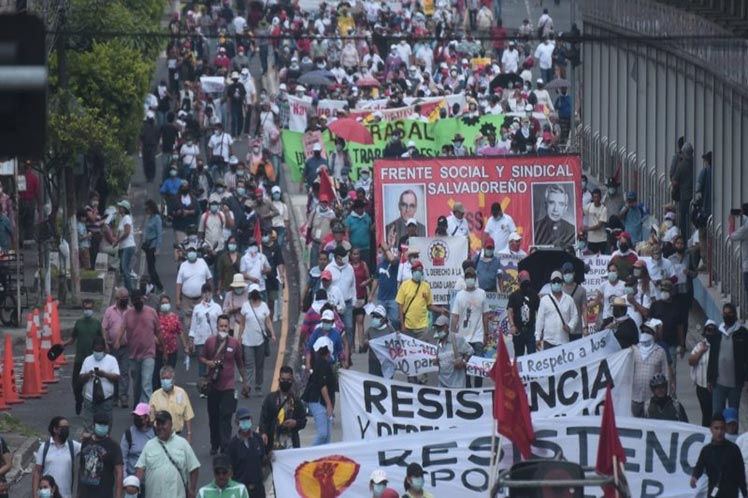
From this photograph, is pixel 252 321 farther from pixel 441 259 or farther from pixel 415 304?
pixel 441 259

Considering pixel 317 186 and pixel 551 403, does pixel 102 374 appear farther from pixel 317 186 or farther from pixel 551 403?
pixel 317 186

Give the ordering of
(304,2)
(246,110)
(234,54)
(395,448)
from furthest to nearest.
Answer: (304,2) < (234,54) < (246,110) < (395,448)

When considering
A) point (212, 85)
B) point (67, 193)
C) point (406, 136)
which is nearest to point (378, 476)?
point (67, 193)

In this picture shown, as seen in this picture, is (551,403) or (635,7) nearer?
(551,403)

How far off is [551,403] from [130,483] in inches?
141

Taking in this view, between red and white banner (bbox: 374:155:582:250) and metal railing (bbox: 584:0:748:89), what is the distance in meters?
2.31

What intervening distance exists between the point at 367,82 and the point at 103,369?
27.7 meters

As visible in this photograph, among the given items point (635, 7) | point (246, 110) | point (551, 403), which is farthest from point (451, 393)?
point (246, 110)

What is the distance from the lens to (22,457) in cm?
1859

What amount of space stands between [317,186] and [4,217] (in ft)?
14.9

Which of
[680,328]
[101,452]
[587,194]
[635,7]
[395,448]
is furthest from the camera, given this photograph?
[635,7]

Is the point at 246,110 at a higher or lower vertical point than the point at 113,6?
lower

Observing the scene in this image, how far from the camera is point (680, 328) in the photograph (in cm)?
2020

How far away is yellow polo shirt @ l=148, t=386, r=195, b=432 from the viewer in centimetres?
1695
